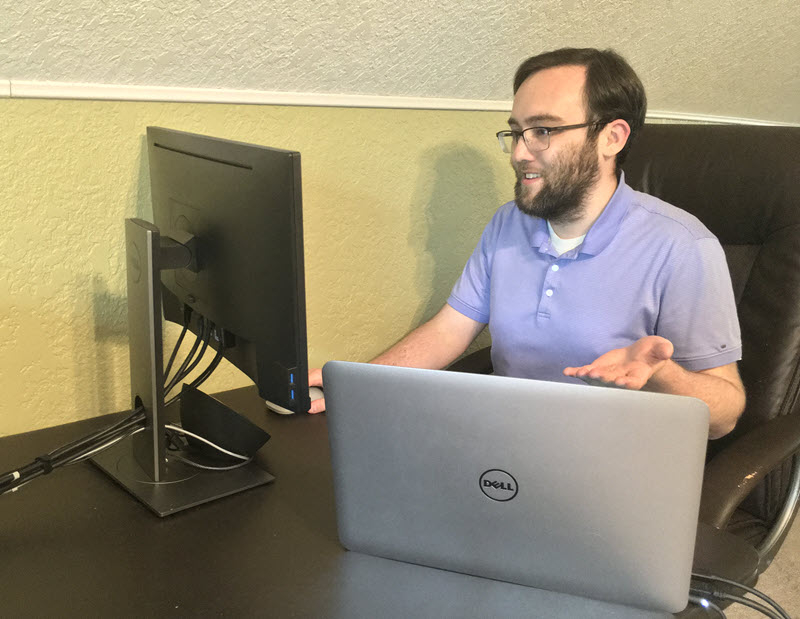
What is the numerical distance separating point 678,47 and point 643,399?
1.44 meters

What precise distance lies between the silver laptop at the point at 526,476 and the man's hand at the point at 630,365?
13cm

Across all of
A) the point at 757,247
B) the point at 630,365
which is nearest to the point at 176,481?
the point at 630,365

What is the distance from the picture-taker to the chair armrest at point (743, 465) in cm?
110

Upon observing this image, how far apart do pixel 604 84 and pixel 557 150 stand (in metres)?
0.15

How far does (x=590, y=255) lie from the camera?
1476 mm

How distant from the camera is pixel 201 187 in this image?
3.64 ft

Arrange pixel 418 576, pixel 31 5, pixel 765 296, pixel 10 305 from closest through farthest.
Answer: pixel 418 576
pixel 31 5
pixel 10 305
pixel 765 296

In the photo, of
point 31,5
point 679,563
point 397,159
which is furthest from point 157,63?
point 679,563

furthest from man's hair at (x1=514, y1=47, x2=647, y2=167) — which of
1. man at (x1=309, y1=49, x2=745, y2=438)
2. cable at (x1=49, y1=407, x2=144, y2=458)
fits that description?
cable at (x1=49, y1=407, x2=144, y2=458)

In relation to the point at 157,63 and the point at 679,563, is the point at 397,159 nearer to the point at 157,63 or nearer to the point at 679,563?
the point at 157,63

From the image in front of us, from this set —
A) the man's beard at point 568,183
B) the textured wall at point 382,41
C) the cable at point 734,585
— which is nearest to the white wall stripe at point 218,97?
the textured wall at point 382,41

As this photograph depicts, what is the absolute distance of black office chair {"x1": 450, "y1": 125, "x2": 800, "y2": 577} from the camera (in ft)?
4.42

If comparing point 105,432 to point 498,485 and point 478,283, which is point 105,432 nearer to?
point 498,485

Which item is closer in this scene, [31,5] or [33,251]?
[31,5]
